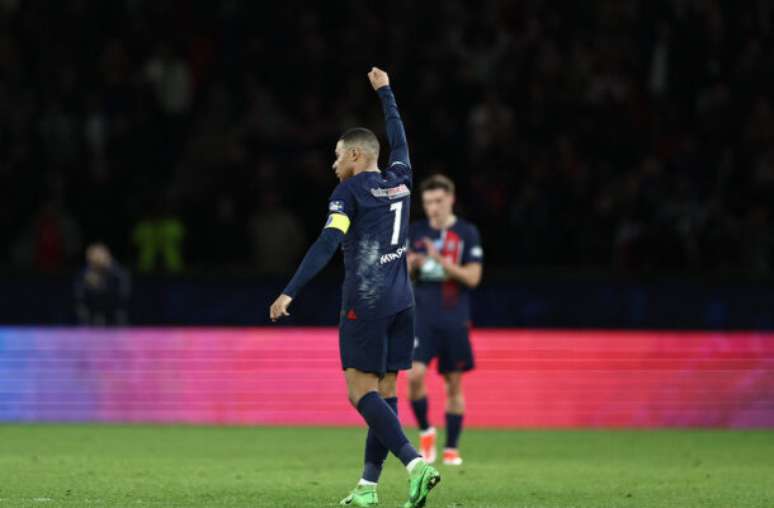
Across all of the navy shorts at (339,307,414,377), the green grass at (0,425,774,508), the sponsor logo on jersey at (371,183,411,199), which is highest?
the sponsor logo on jersey at (371,183,411,199)

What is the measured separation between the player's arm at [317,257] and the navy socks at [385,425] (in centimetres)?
79

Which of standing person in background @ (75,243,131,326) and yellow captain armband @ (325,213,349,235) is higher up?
yellow captain armband @ (325,213,349,235)

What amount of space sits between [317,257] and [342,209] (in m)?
0.37

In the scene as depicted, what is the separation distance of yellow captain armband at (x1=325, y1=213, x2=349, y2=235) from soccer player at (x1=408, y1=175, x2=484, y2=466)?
4278 mm

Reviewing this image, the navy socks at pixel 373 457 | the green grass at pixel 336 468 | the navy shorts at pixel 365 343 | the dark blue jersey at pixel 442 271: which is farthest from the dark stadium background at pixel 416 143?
the navy shorts at pixel 365 343

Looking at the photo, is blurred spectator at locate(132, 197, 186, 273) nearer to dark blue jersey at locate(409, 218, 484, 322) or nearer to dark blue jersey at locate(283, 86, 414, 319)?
dark blue jersey at locate(409, 218, 484, 322)

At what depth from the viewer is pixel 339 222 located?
8.94 metres

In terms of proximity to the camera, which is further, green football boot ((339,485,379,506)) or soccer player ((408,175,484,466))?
soccer player ((408,175,484,466))

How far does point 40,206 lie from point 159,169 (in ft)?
5.42

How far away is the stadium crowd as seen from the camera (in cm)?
1923

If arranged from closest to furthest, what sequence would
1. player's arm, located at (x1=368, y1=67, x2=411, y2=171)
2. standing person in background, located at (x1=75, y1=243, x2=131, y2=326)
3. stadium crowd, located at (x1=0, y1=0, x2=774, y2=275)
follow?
player's arm, located at (x1=368, y1=67, x2=411, y2=171), standing person in background, located at (x1=75, y1=243, x2=131, y2=326), stadium crowd, located at (x1=0, y1=0, x2=774, y2=275)

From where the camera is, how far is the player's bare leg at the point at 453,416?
13.1m

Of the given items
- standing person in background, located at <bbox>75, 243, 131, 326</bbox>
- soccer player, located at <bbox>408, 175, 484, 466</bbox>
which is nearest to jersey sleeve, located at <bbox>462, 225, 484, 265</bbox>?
soccer player, located at <bbox>408, 175, 484, 466</bbox>

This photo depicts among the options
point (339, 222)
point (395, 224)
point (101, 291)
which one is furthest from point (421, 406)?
point (101, 291)
